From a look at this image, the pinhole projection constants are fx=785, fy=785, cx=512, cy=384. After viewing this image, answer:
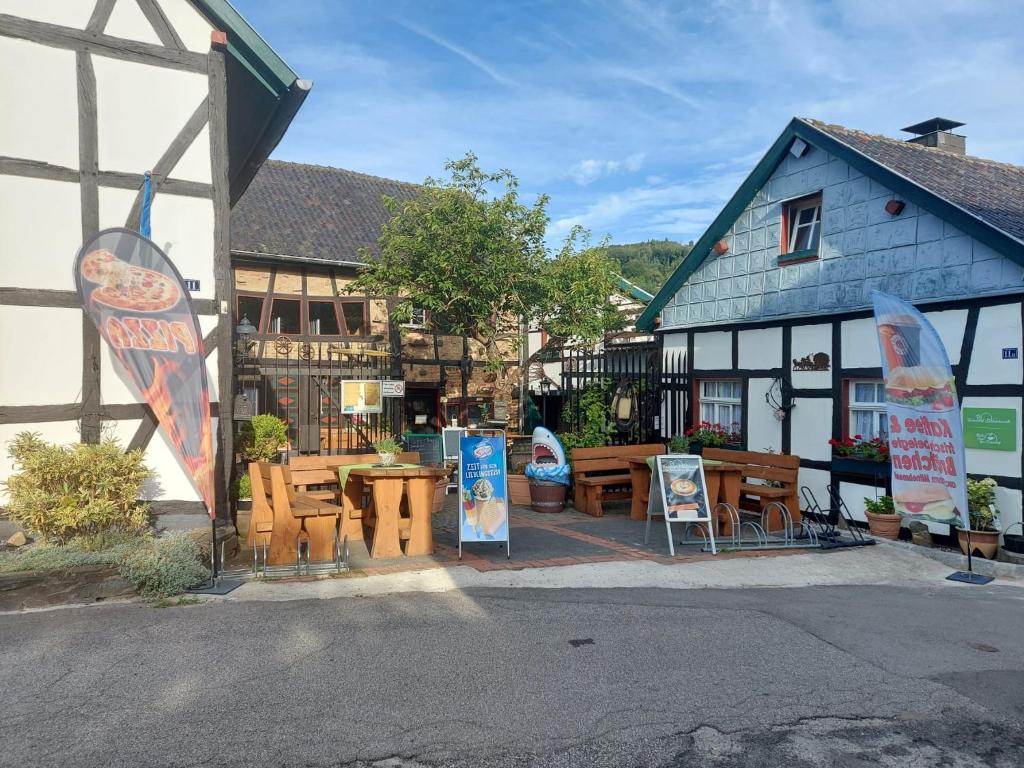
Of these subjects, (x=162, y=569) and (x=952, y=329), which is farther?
(x=952, y=329)

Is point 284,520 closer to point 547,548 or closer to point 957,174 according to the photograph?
point 547,548

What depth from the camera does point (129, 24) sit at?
7793 mm

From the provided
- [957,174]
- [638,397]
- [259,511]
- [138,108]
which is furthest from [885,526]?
[138,108]

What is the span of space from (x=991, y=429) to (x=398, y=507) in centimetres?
662

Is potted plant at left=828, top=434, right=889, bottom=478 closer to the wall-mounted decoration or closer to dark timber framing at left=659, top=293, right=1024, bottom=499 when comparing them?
dark timber framing at left=659, top=293, right=1024, bottom=499

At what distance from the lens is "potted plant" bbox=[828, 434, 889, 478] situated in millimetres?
9906

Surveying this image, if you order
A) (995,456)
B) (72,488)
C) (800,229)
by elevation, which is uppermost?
(800,229)

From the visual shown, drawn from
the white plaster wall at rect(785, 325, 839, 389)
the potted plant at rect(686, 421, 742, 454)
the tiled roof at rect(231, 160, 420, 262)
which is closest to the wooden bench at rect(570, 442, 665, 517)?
the potted plant at rect(686, 421, 742, 454)

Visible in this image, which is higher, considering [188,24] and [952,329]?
[188,24]

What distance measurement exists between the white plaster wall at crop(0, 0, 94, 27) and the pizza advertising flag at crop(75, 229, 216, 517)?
266 cm

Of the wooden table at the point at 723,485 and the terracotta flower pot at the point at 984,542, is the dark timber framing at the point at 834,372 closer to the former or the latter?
the terracotta flower pot at the point at 984,542

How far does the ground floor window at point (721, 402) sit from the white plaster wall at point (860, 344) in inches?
84.0

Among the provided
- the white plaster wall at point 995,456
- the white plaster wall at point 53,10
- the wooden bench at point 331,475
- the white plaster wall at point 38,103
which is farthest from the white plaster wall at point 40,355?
the white plaster wall at point 995,456

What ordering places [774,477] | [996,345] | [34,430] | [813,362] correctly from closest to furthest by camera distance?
[34,430]
[996,345]
[774,477]
[813,362]
